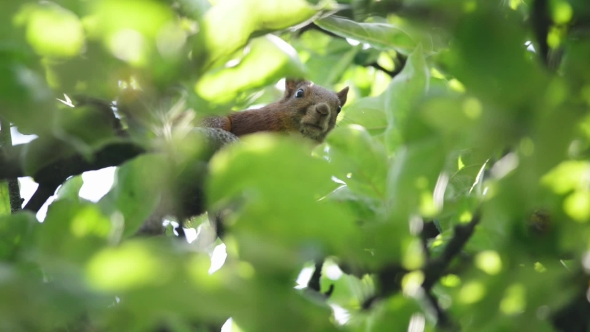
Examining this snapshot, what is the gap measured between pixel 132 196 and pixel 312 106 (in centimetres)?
283

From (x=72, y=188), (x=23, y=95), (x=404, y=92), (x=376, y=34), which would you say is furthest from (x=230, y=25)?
(x=376, y=34)

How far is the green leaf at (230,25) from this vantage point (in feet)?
1.93

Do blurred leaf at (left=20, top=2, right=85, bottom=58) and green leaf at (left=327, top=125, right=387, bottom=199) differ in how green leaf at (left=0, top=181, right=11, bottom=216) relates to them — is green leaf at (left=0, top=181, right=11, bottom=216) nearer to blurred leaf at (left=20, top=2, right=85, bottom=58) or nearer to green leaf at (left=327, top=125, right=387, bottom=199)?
green leaf at (left=327, top=125, right=387, bottom=199)

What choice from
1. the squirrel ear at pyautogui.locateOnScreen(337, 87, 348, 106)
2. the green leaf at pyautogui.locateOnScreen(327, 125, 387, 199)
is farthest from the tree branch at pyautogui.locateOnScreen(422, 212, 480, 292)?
the squirrel ear at pyautogui.locateOnScreen(337, 87, 348, 106)

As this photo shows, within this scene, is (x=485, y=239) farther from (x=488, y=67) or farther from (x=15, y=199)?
(x=15, y=199)

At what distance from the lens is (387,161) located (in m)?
0.93

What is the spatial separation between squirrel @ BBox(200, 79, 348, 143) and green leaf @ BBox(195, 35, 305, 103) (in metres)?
2.74

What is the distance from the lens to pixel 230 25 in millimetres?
590

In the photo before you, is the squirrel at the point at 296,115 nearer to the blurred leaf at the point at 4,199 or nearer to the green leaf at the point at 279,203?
the blurred leaf at the point at 4,199

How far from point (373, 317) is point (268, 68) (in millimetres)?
262

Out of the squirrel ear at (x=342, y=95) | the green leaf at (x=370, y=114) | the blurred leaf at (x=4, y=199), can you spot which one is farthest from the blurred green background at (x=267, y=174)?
the squirrel ear at (x=342, y=95)

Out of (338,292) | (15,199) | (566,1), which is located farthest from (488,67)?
(15,199)

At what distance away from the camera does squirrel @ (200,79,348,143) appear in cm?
346

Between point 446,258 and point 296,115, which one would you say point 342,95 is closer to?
point 296,115
